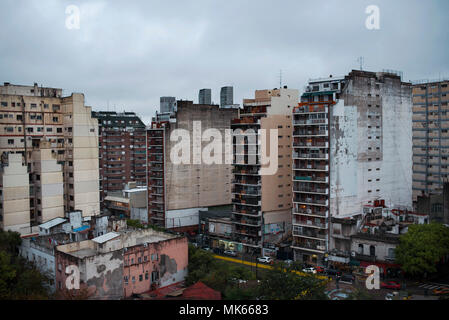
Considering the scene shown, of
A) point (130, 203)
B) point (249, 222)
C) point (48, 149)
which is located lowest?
point (249, 222)

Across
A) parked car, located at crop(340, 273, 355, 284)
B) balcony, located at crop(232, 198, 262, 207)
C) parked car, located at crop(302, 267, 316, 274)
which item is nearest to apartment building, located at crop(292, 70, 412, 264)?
parked car, located at crop(302, 267, 316, 274)

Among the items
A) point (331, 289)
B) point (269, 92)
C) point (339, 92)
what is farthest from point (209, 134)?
point (331, 289)

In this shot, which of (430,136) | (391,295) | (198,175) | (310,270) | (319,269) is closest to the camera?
(391,295)

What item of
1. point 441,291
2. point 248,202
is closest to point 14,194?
point 248,202

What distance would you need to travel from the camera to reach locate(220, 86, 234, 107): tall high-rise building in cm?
7107

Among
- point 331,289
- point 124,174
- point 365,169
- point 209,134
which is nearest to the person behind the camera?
point 331,289

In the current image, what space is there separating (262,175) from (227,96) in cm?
2959

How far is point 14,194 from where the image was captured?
137ft

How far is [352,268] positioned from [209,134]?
25.5m

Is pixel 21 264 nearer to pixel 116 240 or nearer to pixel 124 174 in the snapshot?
pixel 116 240

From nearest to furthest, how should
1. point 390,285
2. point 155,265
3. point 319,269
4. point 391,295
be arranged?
point 391,295, point 390,285, point 155,265, point 319,269

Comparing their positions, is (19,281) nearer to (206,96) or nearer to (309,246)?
(309,246)

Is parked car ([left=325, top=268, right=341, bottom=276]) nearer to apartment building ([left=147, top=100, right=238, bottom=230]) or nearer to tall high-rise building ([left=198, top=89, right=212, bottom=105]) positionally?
apartment building ([left=147, top=100, right=238, bottom=230])
